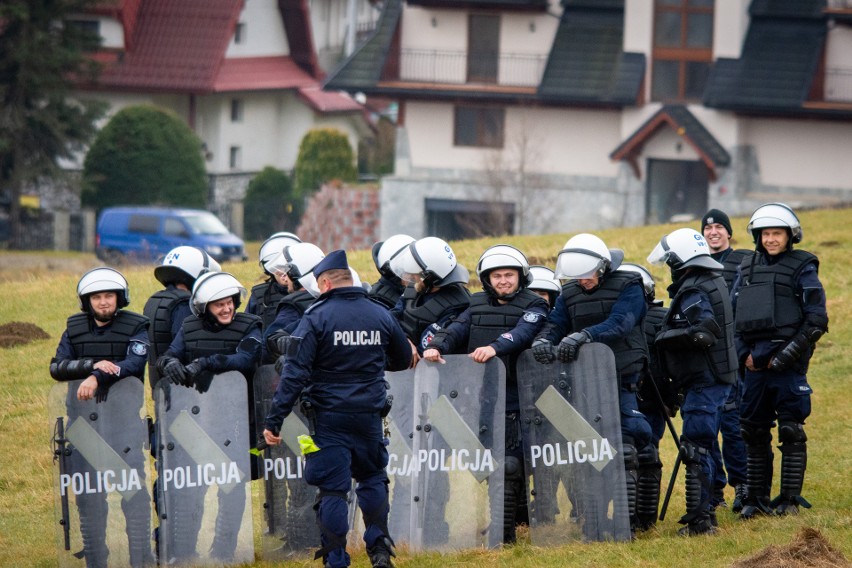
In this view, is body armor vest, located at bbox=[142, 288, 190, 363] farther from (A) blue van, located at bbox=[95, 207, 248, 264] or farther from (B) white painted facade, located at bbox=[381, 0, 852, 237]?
(B) white painted facade, located at bbox=[381, 0, 852, 237]

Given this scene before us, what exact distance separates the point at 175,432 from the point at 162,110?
3892 centimetres

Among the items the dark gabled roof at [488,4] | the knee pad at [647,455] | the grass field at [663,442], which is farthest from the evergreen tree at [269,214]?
the knee pad at [647,455]

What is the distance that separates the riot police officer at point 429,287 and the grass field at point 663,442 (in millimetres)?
1694

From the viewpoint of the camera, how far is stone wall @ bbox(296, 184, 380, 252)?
4428 cm

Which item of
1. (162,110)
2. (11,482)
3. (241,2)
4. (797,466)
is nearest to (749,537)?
(797,466)

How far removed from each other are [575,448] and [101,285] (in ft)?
11.5

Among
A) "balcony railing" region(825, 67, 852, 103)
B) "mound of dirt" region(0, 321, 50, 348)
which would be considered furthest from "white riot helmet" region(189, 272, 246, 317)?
"balcony railing" region(825, 67, 852, 103)

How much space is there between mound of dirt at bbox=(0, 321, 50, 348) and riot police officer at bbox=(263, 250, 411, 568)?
1056cm

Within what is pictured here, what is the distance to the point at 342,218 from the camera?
Answer: 4497 centimetres

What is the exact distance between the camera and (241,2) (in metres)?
52.4

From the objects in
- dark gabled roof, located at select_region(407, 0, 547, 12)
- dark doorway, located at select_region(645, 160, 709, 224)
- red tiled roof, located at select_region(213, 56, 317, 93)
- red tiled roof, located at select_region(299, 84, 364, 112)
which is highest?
dark gabled roof, located at select_region(407, 0, 547, 12)

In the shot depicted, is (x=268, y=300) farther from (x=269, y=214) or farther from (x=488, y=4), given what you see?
(x=269, y=214)

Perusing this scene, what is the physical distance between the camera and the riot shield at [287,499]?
9805mm

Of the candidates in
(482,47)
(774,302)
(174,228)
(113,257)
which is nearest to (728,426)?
(774,302)
